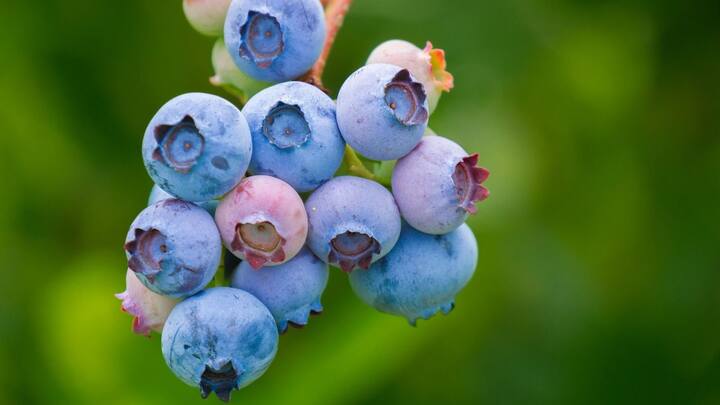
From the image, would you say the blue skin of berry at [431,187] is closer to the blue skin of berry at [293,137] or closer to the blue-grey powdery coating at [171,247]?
the blue skin of berry at [293,137]

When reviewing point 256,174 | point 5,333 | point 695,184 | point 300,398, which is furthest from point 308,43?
point 695,184

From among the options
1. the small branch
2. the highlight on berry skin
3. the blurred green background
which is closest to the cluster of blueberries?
the highlight on berry skin

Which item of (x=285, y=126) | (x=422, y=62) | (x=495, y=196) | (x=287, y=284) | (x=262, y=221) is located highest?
(x=422, y=62)

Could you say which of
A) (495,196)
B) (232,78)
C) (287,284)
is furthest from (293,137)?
(495,196)

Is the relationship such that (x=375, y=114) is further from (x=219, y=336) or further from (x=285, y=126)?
(x=219, y=336)

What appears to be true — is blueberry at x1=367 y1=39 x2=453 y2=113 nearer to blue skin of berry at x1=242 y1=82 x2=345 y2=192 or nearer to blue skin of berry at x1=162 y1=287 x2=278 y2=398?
blue skin of berry at x1=242 y1=82 x2=345 y2=192

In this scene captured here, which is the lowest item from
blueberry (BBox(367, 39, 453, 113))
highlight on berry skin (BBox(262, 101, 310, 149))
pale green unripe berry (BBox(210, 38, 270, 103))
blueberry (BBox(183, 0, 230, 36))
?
pale green unripe berry (BBox(210, 38, 270, 103))
